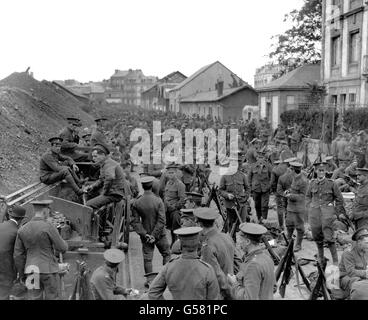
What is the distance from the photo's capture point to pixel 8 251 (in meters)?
6.67

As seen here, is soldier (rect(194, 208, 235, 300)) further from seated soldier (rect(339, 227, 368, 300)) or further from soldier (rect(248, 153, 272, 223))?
soldier (rect(248, 153, 272, 223))

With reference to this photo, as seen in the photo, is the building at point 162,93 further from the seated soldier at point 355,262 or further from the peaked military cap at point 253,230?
the peaked military cap at point 253,230

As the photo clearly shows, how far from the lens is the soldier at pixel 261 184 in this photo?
40.7ft

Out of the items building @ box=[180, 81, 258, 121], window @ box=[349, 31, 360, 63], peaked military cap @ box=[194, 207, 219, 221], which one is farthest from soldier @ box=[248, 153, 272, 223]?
building @ box=[180, 81, 258, 121]

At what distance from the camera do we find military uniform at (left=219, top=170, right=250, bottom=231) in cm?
1076

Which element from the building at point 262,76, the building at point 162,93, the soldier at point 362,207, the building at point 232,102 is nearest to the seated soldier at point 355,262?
the soldier at point 362,207

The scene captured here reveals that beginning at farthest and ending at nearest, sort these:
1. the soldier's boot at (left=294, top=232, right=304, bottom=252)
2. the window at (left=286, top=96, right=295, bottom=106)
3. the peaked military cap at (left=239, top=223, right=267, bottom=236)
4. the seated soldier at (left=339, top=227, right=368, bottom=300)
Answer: the window at (left=286, top=96, right=295, bottom=106)
the soldier's boot at (left=294, top=232, right=304, bottom=252)
the seated soldier at (left=339, top=227, right=368, bottom=300)
the peaked military cap at (left=239, top=223, right=267, bottom=236)

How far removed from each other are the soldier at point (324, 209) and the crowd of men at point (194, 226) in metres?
0.02

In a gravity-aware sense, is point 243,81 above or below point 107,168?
above

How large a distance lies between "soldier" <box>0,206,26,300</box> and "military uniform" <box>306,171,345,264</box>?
5.42 metres
